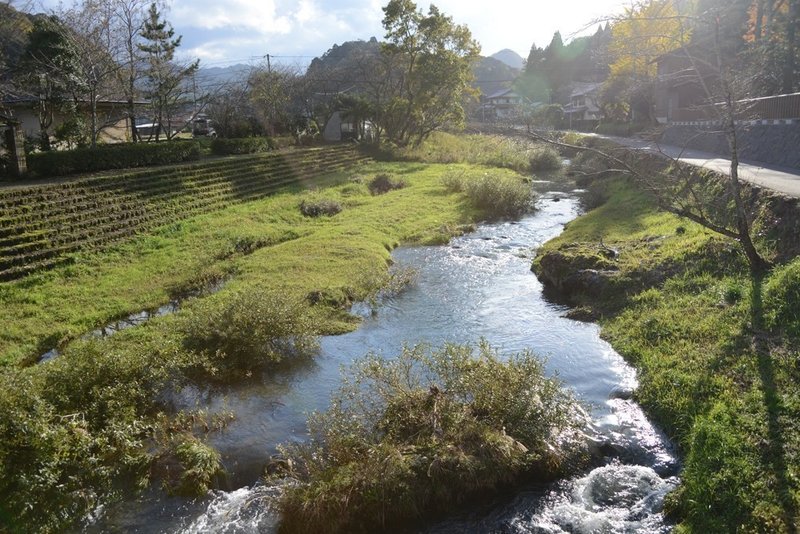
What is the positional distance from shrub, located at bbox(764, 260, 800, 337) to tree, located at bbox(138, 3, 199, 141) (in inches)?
1221

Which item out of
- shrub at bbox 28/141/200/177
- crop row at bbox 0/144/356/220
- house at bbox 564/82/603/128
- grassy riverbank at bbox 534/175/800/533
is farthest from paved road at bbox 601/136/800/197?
house at bbox 564/82/603/128

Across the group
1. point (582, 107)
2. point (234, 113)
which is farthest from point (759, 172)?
point (582, 107)

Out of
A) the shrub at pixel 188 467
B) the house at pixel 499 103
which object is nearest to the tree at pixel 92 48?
the shrub at pixel 188 467

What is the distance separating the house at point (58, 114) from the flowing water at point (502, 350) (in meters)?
20.8

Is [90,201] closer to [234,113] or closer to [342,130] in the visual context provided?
[234,113]

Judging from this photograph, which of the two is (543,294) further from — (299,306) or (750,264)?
(299,306)

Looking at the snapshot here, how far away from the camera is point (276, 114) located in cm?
4631

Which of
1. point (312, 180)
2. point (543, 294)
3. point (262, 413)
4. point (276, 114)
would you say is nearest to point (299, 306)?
point (262, 413)

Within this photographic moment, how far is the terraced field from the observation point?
16.7 m

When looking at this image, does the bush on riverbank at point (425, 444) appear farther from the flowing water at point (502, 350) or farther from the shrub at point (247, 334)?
the shrub at point (247, 334)

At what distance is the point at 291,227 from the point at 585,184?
20.0 m

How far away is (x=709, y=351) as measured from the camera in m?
10.1

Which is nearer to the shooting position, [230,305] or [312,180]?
[230,305]

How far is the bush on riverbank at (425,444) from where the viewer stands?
723 cm
